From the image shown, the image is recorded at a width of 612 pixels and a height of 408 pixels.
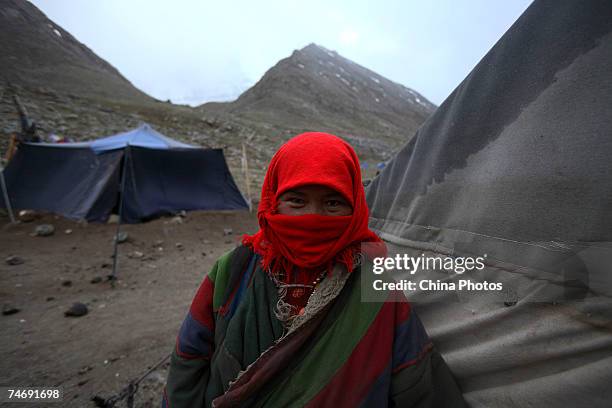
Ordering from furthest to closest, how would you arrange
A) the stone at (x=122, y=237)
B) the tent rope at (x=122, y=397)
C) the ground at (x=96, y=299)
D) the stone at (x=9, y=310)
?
the stone at (x=122, y=237) < the stone at (x=9, y=310) < the ground at (x=96, y=299) < the tent rope at (x=122, y=397)

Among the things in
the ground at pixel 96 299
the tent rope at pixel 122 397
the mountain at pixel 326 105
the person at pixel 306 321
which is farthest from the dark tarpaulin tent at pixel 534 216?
the mountain at pixel 326 105

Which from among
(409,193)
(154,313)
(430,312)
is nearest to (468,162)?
(409,193)

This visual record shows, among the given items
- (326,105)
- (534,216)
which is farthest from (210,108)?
(534,216)

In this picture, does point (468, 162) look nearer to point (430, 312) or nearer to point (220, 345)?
point (430, 312)

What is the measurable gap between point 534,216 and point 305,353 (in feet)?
2.78

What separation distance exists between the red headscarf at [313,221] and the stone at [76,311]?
10.5 ft

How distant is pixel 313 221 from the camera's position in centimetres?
101

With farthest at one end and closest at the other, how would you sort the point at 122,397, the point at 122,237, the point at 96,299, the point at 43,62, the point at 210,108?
the point at 210,108 < the point at 43,62 < the point at 122,237 < the point at 96,299 < the point at 122,397

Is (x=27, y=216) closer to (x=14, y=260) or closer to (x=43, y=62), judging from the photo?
(x=14, y=260)

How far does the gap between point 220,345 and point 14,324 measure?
11.0 ft

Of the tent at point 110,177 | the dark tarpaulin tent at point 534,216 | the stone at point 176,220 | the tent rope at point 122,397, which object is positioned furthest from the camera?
the stone at point 176,220

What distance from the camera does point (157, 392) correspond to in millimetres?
2021

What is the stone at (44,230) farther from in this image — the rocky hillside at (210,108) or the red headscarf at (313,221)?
the red headscarf at (313,221)

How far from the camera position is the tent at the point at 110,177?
21.0ft
